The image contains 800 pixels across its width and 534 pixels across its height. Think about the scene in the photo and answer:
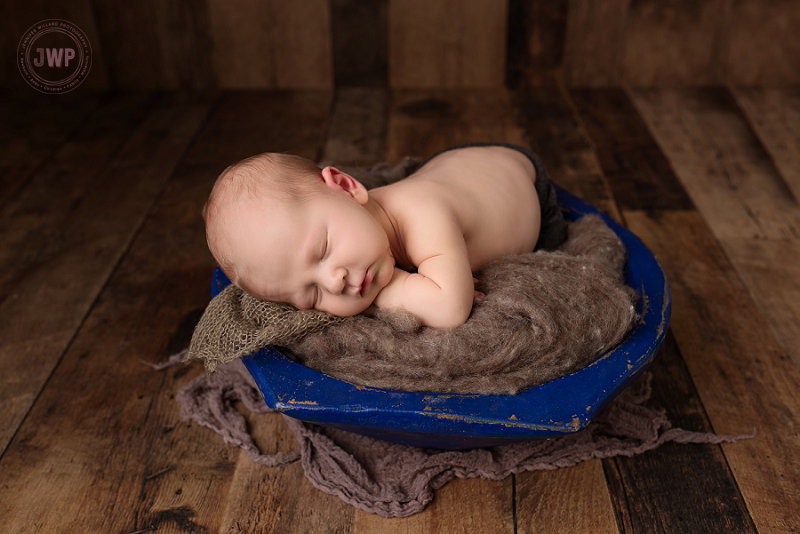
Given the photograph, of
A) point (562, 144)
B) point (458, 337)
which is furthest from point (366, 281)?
point (562, 144)

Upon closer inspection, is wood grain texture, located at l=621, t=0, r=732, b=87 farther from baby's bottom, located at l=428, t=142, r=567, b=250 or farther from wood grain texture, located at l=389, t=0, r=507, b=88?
baby's bottom, located at l=428, t=142, r=567, b=250

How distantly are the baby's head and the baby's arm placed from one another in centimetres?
3

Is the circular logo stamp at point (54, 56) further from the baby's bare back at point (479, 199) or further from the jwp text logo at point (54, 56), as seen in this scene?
the baby's bare back at point (479, 199)

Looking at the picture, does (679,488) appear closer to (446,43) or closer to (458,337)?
(458,337)

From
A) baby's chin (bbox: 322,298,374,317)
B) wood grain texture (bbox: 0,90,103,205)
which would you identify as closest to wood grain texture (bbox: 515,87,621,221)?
baby's chin (bbox: 322,298,374,317)

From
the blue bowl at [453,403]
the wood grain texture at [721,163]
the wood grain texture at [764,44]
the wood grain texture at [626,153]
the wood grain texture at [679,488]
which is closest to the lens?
the blue bowl at [453,403]

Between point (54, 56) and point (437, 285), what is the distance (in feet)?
5.74

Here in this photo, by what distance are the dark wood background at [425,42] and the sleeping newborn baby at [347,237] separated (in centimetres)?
145

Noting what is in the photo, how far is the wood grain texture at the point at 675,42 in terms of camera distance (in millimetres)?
2418

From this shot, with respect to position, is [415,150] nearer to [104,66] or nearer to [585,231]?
[585,231]

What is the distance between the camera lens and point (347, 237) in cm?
97

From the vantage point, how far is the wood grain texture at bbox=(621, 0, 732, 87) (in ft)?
7.93

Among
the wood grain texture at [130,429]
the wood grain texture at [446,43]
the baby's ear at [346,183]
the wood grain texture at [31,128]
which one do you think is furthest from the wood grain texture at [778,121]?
the wood grain texture at [31,128]

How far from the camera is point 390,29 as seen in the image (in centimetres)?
247
